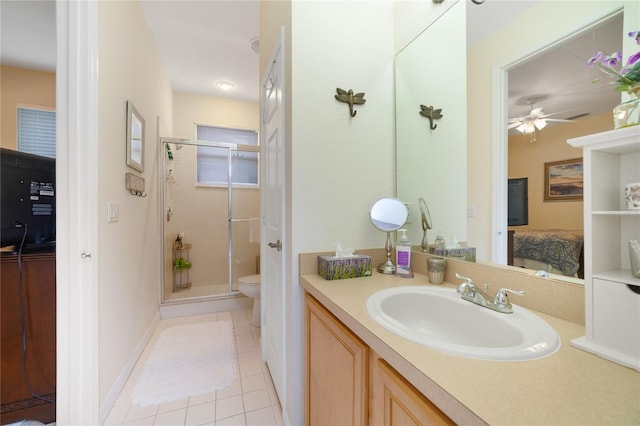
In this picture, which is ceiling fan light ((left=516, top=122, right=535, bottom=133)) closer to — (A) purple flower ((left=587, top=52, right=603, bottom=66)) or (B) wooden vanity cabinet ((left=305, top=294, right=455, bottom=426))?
(A) purple flower ((left=587, top=52, right=603, bottom=66))

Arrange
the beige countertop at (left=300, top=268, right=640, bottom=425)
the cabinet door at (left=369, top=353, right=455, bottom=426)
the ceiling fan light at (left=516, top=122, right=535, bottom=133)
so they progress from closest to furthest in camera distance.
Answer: the beige countertop at (left=300, top=268, right=640, bottom=425), the cabinet door at (left=369, top=353, right=455, bottom=426), the ceiling fan light at (left=516, top=122, right=535, bottom=133)

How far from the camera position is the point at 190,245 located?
3.32m

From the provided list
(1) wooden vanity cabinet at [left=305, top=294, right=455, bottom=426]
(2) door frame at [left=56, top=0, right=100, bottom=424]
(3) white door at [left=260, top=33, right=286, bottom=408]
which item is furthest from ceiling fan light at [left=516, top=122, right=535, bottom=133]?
(2) door frame at [left=56, top=0, right=100, bottom=424]

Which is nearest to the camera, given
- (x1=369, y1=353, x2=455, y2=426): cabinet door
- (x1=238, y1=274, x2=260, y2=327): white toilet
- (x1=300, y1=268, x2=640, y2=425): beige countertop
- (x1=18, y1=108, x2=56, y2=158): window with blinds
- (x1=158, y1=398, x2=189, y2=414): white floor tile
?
(x1=300, y1=268, x2=640, y2=425): beige countertop

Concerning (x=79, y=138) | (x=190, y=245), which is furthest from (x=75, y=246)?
(x=190, y=245)

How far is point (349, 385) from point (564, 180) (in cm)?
89

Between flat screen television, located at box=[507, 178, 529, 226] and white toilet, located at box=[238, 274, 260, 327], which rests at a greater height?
flat screen television, located at box=[507, 178, 529, 226]

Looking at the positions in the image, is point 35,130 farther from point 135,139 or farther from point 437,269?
point 437,269

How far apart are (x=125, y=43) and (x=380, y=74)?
1.72 m

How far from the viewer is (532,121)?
846 millimetres

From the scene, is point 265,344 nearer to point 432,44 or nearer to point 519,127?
point 519,127

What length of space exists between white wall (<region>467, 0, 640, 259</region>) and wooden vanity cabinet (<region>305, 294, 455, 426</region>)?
636 mm

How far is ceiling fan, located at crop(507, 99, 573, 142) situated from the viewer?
0.81 meters

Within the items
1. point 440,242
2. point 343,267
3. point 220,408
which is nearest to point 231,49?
point 343,267
